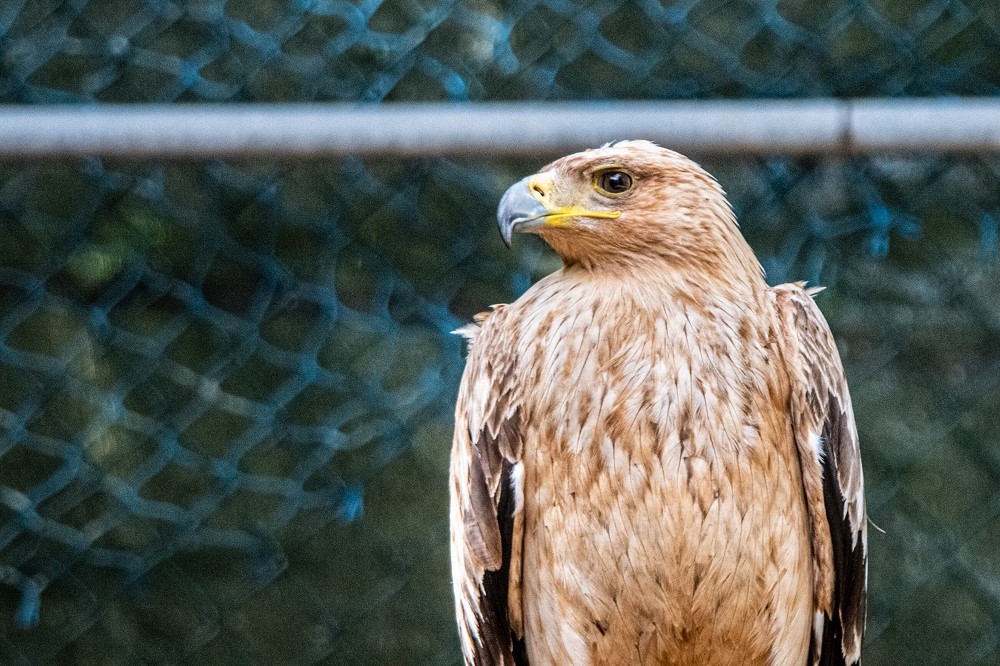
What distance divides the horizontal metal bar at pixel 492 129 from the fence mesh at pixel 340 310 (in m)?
0.57

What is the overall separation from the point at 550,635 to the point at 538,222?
1.71ft

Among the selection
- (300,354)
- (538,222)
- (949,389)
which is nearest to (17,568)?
(300,354)

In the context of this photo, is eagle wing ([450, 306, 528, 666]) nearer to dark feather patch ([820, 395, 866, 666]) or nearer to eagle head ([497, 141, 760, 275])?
eagle head ([497, 141, 760, 275])

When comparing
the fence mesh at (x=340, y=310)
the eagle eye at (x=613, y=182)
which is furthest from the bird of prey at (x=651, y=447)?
the fence mesh at (x=340, y=310)

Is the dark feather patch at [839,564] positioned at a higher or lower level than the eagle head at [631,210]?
lower

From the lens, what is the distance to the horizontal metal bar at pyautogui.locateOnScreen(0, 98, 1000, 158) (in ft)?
5.24

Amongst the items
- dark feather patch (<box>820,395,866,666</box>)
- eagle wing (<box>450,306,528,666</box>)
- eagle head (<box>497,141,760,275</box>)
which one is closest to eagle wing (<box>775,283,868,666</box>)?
dark feather patch (<box>820,395,866,666</box>)

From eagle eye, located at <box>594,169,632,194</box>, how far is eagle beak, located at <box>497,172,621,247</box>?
0.03 metres

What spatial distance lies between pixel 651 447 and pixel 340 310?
92 cm

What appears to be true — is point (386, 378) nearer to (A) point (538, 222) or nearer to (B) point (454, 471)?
(B) point (454, 471)

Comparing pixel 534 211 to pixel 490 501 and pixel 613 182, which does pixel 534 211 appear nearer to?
pixel 613 182

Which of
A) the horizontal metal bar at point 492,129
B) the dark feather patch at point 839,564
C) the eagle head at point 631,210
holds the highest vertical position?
the horizontal metal bar at point 492,129

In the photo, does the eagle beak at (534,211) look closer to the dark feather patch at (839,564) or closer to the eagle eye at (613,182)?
the eagle eye at (613,182)

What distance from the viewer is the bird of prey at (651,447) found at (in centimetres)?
152
